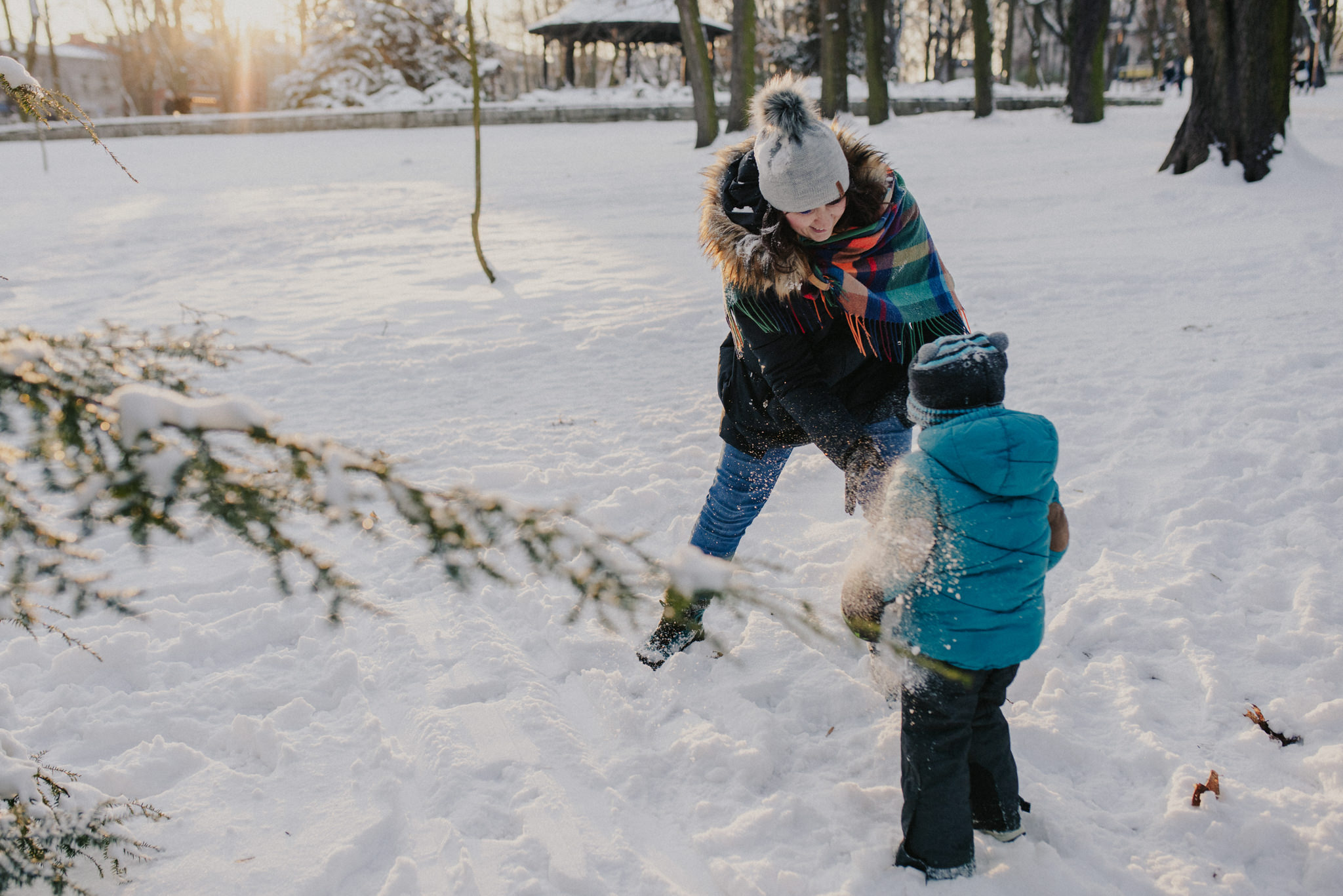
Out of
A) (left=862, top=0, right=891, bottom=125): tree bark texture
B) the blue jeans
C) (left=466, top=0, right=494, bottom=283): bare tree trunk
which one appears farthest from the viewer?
(left=862, top=0, right=891, bottom=125): tree bark texture

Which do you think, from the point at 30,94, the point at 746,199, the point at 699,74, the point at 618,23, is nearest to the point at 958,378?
the point at 746,199

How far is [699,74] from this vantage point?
49.8 ft

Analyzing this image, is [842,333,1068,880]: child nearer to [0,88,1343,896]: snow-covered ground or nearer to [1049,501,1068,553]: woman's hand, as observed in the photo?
[1049,501,1068,553]: woman's hand

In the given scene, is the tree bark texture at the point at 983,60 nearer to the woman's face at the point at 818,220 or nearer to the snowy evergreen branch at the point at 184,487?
the woman's face at the point at 818,220

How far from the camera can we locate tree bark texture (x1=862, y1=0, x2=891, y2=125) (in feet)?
55.2

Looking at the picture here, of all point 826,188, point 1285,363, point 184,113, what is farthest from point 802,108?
point 184,113

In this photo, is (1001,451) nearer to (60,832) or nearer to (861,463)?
(861,463)

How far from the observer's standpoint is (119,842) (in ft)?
6.73

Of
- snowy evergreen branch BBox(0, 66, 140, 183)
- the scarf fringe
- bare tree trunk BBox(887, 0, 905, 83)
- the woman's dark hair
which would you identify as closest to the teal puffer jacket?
the scarf fringe

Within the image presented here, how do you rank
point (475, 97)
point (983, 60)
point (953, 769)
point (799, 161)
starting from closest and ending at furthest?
point (953, 769), point (799, 161), point (475, 97), point (983, 60)

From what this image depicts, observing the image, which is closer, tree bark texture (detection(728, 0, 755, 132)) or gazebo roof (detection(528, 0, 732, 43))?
tree bark texture (detection(728, 0, 755, 132))

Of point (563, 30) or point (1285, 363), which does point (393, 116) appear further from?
point (1285, 363)

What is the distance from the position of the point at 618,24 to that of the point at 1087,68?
13.7m

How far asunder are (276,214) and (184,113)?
2054 cm
